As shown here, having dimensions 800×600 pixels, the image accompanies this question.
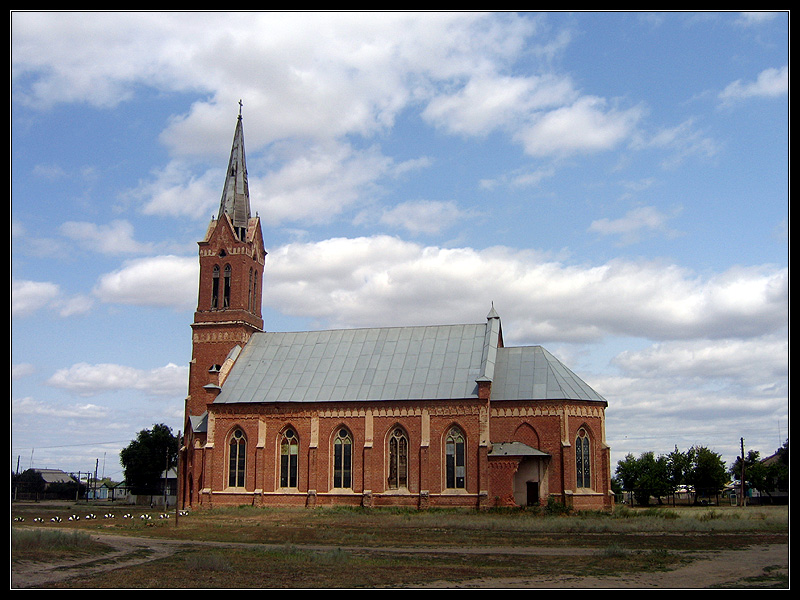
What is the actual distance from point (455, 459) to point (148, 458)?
43.2 metres

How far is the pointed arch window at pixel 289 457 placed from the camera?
51.8 m

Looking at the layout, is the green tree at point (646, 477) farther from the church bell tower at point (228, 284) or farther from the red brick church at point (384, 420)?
the church bell tower at point (228, 284)

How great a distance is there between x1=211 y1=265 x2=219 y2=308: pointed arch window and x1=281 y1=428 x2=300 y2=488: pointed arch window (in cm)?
1299

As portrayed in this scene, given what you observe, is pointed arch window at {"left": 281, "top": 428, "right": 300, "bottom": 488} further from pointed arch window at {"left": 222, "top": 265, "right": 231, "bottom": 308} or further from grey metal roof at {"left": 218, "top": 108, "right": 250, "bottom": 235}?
grey metal roof at {"left": 218, "top": 108, "right": 250, "bottom": 235}

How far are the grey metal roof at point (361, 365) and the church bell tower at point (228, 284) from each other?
192 centimetres

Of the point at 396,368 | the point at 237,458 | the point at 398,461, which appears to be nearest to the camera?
the point at 398,461

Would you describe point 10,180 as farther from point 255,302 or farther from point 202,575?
point 255,302

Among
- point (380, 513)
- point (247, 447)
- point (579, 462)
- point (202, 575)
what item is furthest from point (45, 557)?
point (579, 462)

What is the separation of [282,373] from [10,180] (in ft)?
138

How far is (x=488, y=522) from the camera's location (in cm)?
3900

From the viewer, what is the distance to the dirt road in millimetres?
18438

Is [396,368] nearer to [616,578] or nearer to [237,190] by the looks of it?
[237,190]

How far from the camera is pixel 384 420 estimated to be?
50594 millimetres

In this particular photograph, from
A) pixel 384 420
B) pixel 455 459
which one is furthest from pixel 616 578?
pixel 384 420
